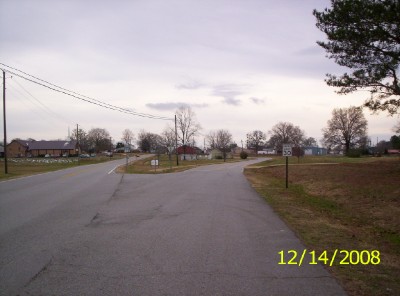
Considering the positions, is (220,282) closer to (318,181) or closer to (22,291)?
(22,291)

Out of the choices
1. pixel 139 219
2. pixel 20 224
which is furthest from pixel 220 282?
pixel 20 224

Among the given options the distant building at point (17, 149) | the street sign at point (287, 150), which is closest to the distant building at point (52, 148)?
the distant building at point (17, 149)

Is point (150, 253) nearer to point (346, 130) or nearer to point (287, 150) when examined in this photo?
point (287, 150)

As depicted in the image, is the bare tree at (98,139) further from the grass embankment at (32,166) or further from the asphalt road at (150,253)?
the asphalt road at (150,253)

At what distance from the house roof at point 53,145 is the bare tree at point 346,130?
80.7m

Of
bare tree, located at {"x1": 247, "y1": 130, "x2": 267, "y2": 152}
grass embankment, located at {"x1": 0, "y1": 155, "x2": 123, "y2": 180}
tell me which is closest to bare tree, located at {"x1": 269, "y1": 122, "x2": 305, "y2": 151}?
bare tree, located at {"x1": 247, "y1": 130, "x2": 267, "y2": 152}

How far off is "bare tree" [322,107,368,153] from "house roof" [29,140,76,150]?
80.7 metres

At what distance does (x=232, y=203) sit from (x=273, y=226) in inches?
181

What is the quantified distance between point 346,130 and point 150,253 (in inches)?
3991

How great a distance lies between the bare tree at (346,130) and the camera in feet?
327

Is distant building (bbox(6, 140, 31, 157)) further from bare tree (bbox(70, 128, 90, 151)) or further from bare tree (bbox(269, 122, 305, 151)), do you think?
bare tree (bbox(269, 122, 305, 151))

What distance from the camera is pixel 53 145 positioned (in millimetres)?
136250
